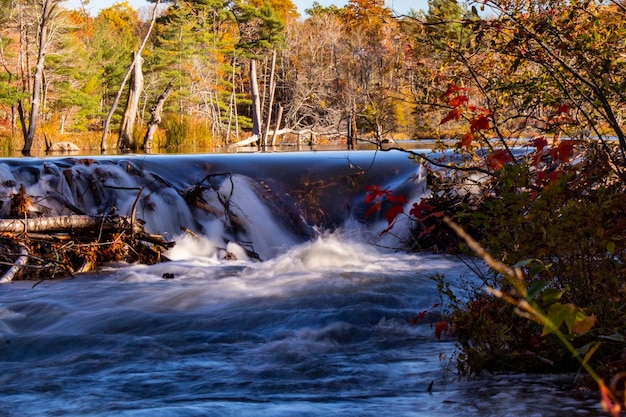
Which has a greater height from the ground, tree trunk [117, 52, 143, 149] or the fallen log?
tree trunk [117, 52, 143, 149]

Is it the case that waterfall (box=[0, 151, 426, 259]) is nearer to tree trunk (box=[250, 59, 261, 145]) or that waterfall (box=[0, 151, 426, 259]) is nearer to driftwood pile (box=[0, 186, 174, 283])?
driftwood pile (box=[0, 186, 174, 283])

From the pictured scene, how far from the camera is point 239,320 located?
544 centimetres

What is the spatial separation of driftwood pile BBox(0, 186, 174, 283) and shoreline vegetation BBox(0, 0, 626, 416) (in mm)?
2572

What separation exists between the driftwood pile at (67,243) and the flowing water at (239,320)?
0.19 m

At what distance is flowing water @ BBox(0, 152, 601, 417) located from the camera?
3432 mm

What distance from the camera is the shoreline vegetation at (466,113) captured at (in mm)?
3070

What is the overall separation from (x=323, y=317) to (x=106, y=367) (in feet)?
5.59

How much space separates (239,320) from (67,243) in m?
2.53

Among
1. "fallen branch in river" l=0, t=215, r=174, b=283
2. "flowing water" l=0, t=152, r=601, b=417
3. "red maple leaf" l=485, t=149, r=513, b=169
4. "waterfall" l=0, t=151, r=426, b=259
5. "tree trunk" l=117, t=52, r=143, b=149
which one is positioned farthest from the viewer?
"tree trunk" l=117, t=52, r=143, b=149

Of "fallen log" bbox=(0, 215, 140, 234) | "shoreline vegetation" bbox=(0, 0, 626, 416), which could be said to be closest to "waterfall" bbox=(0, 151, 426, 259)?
"fallen log" bbox=(0, 215, 140, 234)

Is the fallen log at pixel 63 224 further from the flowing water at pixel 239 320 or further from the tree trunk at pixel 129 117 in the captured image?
the tree trunk at pixel 129 117

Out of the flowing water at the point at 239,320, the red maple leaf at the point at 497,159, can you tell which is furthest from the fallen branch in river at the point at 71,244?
the red maple leaf at the point at 497,159

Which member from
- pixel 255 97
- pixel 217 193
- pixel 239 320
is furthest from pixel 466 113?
pixel 255 97

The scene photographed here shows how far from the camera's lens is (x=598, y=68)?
4.23 metres
